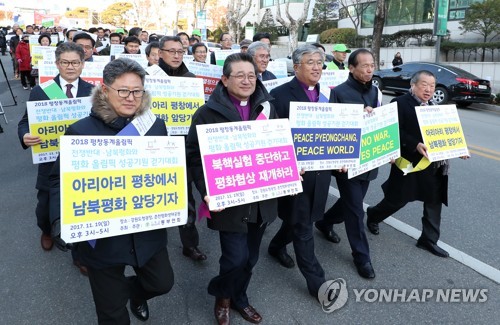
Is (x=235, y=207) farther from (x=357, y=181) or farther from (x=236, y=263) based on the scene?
(x=357, y=181)

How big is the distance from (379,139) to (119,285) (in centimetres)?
246

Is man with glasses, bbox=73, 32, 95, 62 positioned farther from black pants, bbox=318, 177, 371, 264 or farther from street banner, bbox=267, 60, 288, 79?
black pants, bbox=318, 177, 371, 264

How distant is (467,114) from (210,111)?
1160 cm

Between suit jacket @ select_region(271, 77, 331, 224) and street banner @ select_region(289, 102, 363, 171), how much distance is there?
4.4 inches

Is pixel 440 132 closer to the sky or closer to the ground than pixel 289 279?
closer to the sky


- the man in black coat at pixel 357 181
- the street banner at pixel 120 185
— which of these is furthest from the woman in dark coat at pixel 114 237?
the man in black coat at pixel 357 181

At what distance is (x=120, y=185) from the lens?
7.34 ft

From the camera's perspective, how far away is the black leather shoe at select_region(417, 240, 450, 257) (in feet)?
12.6

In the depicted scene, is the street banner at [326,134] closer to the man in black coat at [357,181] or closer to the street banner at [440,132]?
the man in black coat at [357,181]

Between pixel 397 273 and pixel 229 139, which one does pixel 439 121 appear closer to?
pixel 397 273

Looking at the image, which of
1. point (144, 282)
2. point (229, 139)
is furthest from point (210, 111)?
point (144, 282)

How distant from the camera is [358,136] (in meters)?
3.26

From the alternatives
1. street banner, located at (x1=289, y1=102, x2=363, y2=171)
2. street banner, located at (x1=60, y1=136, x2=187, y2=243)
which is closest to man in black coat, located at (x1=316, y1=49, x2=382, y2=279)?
street banner, located at (x1=289, y1=102, x2=363, y2=171)

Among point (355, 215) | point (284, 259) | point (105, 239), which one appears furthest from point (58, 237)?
point (355, 215)
